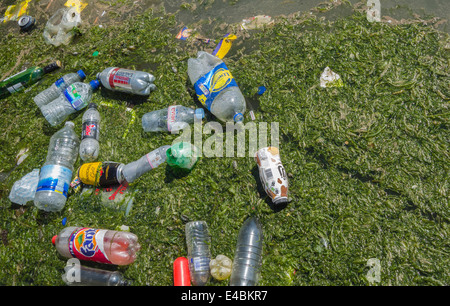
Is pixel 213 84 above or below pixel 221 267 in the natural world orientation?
above

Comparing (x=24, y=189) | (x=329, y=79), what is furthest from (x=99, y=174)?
(x=329, y=79)

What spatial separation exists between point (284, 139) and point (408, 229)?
163 cm

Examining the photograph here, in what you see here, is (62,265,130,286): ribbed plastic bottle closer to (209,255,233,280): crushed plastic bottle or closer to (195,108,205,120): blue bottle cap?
(209,255,233,280): crushed plastic bottle

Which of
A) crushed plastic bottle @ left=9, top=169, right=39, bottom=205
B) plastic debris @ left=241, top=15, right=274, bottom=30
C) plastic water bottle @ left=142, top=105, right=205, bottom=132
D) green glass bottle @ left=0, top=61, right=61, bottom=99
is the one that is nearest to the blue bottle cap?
plastic water bottle @ left=142, top=105, right=205, bottom=132

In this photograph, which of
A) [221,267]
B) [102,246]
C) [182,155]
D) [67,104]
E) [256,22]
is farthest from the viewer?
[256,22]

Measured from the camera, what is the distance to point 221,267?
315 centimetres

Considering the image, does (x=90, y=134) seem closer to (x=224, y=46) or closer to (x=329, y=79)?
(x=224, y=46)

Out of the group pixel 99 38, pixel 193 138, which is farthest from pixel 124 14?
pixel 193 138

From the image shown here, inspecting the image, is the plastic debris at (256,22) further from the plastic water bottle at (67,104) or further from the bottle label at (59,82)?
the bottle label at (59,82)

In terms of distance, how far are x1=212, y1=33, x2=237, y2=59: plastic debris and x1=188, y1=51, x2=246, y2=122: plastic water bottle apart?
59 cm

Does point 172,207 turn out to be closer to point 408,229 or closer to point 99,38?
point 408,229

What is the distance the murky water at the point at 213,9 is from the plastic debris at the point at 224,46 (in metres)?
0.32

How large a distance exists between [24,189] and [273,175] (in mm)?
3105

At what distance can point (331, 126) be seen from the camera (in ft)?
12.3
